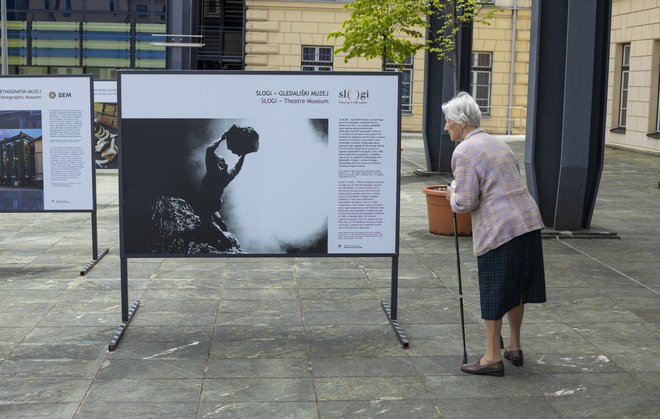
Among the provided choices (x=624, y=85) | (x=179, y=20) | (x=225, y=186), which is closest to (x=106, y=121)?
(x=179, y=20)

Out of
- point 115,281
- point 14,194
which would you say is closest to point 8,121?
point 14,194

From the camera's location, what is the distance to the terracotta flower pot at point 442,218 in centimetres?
1235

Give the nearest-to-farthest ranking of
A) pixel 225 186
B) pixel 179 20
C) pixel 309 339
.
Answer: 1. pixel 309 339
2. pixel 225 186
3. pixel 179 20

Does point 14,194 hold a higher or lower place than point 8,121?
lower

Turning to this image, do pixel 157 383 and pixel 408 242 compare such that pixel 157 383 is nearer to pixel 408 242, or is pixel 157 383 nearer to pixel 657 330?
pixel 657 330

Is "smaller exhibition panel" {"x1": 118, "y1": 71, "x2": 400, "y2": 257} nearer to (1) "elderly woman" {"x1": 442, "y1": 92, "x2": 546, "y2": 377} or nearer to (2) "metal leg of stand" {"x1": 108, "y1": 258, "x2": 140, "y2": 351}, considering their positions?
(2) "metal leg of stand" {"x1": 108, "y1": 258, "x2": 140, "y2": 351}

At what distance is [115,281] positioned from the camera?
9.34 meters

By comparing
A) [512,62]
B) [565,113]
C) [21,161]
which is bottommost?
[21,161]

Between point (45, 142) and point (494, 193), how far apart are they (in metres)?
5.21

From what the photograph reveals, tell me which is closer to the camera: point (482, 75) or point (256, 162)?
point (256, 162)

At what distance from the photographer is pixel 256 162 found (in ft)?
24.4

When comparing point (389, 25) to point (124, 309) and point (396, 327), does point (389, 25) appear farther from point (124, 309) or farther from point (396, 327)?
point (124, 309)

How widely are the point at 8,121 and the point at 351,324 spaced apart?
417cm

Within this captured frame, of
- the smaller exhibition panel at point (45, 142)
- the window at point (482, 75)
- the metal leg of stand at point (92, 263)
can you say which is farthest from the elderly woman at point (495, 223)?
the window at point (482, 75)
